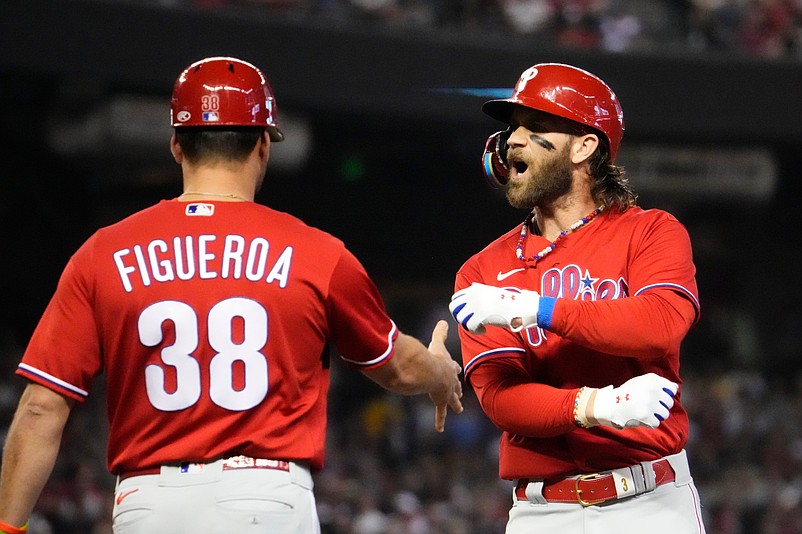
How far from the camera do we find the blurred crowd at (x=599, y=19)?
11570 mm

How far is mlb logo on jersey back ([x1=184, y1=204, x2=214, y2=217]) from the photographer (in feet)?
9.05

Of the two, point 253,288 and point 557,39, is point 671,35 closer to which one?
point 557,39

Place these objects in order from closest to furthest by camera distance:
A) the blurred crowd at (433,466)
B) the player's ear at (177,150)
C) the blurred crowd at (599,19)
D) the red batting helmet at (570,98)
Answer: the player's ear at (177,150) < the red batting helmet at (570,98) < the blurred crowd at (433,466) < the blurred crowd at (599,19)

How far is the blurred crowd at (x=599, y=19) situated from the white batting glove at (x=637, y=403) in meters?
8.55

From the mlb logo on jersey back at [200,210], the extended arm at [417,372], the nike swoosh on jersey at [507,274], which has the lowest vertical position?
the extended arm at [417,372]

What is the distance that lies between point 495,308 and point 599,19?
413 inches

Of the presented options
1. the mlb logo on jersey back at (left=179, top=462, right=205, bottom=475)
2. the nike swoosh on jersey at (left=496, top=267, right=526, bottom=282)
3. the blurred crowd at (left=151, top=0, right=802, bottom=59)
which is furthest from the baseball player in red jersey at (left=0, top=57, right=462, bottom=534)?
the blurred crowd at (left=151, top=0, right=802, bottom=59)

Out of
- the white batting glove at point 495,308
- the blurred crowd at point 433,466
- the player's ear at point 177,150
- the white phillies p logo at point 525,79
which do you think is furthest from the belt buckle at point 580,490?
the blurred crowd at point 433,466

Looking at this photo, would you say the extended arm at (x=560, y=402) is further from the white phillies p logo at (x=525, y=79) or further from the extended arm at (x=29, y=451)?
the extended arm at (x=29, y=451)

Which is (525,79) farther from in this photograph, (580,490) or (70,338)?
(70,338)

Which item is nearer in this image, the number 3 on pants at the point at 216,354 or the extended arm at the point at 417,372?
the number 3 on pants at the point at 216,354

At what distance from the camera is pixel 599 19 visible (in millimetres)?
12828

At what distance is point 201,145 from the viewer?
282cm

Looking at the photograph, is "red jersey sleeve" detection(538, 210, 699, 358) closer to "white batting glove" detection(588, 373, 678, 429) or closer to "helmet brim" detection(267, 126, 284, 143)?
"white batting glove" detection(588, 373, 678, 429)
